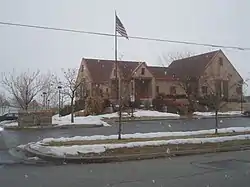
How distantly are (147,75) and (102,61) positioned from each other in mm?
10860

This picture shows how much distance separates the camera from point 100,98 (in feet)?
155

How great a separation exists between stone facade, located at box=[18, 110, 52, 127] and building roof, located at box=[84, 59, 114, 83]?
26.4 m

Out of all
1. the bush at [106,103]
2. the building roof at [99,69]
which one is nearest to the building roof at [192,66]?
the building roof at [99,69]

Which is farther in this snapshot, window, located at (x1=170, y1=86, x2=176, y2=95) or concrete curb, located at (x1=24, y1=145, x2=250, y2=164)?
window, located at (x1=170, y1=86, x2=176, y2=95)

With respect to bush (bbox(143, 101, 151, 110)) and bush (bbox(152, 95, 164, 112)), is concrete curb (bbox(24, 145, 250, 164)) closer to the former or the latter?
bush (bbox(143, 101, 151, 110))

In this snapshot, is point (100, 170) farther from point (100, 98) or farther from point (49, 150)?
point (100, 98)

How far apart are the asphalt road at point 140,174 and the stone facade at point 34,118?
1892cm

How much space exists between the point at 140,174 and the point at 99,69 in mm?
50086

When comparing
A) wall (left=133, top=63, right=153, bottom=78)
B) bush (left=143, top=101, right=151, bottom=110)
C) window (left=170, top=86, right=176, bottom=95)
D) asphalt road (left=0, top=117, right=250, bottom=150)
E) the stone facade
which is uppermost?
wall (left=133, top=63, right=153, bottom=78)

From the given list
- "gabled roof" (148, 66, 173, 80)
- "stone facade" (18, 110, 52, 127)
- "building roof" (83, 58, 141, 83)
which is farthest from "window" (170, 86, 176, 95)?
"stone facade" (18, 110, 52, 127)

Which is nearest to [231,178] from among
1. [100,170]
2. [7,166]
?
[100,170]

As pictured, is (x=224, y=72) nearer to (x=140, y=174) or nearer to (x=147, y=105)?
(x=147, y=105)

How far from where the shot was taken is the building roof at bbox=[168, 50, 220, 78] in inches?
2227

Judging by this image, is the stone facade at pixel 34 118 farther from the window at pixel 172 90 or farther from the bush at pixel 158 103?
the window at pixel 172 90
